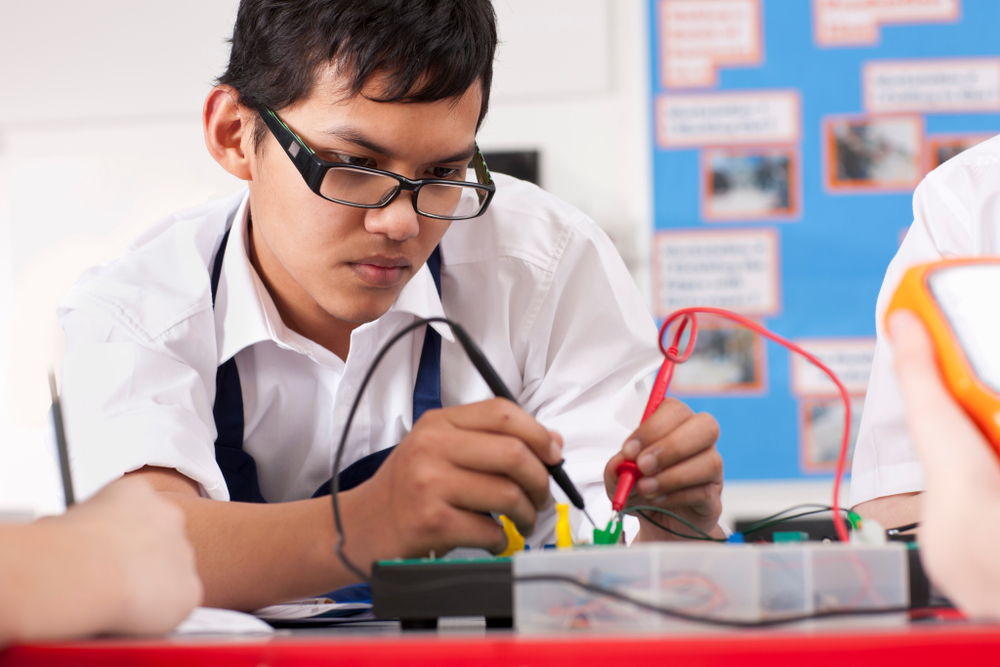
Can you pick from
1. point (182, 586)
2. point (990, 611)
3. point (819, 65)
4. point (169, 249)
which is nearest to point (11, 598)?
point (182, 586)

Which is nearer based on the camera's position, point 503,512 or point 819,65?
point 503,512

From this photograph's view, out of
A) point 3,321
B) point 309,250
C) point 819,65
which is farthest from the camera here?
point 3,321

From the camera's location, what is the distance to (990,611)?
0.30 metres

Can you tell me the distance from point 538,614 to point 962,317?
24 centimetres

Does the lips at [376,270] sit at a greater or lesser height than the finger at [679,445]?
greater

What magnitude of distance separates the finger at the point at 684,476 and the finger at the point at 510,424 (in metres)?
0.14

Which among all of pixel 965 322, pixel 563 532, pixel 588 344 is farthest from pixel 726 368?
pixel 965 322

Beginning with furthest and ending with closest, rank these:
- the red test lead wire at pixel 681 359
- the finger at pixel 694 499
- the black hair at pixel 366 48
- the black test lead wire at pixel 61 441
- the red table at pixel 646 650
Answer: the black hair at pixel 366 48, the finger at pixel 694 499, the red test lead wire at pixel 681 359, the black test lead wire at pixel 61 441, the red table at pixel 646 650

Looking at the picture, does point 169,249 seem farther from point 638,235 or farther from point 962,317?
point 638,235

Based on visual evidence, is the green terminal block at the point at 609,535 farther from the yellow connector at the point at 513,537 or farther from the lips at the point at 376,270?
the lips at the point at 376,270

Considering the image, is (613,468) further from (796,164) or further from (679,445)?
(796,164)

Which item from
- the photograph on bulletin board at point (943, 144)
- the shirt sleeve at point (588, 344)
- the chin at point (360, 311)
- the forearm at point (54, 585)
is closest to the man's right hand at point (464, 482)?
the forearm at point (54, 585)

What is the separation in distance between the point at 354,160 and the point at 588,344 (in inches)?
15.6

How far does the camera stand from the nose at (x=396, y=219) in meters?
0.78
